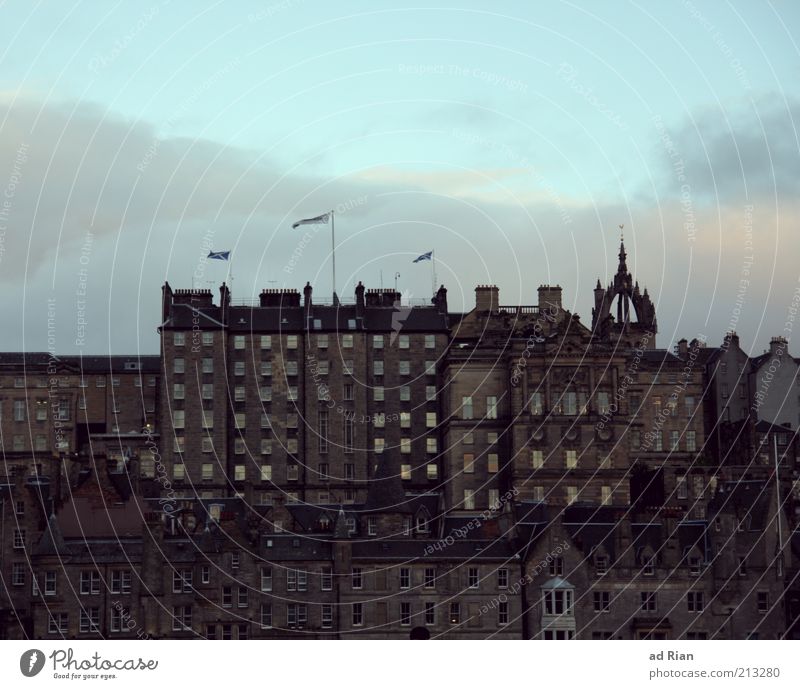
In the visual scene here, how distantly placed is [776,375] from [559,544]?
200 ft

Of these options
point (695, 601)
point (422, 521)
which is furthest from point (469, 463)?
point (695, 601)

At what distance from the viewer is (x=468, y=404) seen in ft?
565

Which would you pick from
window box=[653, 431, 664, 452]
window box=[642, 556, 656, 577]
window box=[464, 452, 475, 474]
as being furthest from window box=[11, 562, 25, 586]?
window box=[653, 431, 664, 452]

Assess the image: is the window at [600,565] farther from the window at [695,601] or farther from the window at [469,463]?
the window at [469,463]

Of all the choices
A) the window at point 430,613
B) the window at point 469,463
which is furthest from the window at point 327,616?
the window at point 469,463

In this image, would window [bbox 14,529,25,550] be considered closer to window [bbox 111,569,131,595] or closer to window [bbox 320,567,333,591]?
window [bbox 111,569,131,595]

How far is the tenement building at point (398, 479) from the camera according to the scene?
5266 inches

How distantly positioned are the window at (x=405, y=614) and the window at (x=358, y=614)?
9.13ft

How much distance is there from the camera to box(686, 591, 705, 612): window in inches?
5295

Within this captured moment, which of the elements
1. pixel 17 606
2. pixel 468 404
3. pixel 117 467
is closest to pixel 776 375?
pixel 468 404

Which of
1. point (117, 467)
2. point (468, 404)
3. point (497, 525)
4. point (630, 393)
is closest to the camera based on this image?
point (497, 525)

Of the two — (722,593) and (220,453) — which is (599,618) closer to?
(722,593)
